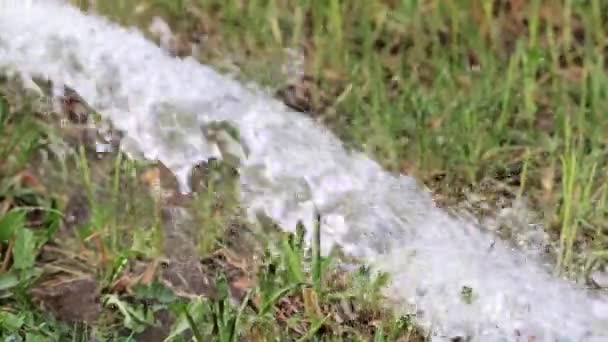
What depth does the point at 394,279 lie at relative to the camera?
68.6 inches

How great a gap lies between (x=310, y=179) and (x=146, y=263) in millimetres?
347

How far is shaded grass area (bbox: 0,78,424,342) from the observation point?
165 cm

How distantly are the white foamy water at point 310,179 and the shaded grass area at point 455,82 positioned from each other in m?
0.05

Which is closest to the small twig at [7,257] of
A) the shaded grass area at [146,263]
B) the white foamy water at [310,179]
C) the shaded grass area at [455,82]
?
the shaded grass area at [146,263]

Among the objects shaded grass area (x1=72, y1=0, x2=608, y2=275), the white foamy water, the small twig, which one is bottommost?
the small twig

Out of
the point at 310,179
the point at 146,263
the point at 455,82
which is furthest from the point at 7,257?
the point at 455,82

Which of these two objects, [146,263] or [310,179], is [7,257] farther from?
[310,179]

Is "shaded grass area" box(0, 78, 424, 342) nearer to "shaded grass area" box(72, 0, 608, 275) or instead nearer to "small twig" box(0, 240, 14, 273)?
"small twig" box(0, 240, 14, 273)

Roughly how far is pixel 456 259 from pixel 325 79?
0.52 meters

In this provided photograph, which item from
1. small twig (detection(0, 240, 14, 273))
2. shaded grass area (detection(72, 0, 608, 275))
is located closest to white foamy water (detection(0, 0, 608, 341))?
shaded grass area (detection(72, 0, 608, 275))

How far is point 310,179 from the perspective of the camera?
1.92 m

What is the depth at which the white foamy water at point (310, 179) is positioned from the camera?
170 cm

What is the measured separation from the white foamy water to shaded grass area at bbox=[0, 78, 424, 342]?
65mm

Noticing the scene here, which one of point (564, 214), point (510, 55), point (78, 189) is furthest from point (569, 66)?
point (78, 189)
